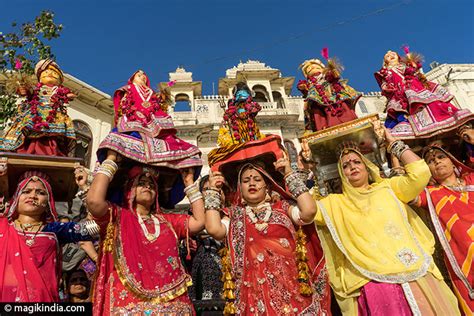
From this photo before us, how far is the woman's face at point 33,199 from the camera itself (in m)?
3.30

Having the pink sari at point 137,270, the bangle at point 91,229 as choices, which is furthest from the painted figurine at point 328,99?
the bangle at point 91,229

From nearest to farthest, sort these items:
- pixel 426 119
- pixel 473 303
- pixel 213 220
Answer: pixel 473 303 → pixel 213 220 → pixel 426 119

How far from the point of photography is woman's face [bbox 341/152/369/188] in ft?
11.0

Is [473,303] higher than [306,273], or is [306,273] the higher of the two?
[306,273]

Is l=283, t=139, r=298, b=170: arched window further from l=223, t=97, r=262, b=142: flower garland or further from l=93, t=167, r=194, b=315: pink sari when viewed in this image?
l=93, t=167, r=194, b=315: pink sari

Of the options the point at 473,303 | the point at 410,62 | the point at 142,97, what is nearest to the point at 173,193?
the point at 142,97

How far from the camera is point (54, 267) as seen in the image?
321 cm

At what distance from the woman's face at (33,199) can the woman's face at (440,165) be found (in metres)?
4.22

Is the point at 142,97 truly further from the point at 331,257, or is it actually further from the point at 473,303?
the point at 473,303

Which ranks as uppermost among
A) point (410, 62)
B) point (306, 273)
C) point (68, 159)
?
point (410, 62)

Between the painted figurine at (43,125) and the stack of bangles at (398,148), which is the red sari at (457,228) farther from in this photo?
the painted figurine at (43,125)

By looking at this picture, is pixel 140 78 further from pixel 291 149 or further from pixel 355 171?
pixel 291 149

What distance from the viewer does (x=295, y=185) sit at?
3.06m

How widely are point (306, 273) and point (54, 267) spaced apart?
7.92ft
